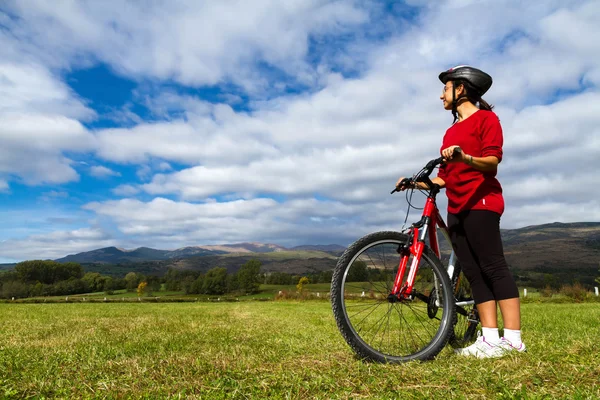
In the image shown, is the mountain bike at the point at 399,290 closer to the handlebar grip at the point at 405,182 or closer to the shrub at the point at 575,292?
the handlebar grip at the point at 405,182

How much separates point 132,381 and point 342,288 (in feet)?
6.56

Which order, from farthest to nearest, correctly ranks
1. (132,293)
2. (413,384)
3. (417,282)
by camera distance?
1. (132,293)
2. (417,282)
3. (413,384)

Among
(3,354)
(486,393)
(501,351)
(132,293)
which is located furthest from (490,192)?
(132,293)

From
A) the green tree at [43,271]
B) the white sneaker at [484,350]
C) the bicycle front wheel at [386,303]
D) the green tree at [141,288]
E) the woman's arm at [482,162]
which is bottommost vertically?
the green tree at [141,288]

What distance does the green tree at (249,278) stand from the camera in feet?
399

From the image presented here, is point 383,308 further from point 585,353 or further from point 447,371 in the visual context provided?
point 585,353

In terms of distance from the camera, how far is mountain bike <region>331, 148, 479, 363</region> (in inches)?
150

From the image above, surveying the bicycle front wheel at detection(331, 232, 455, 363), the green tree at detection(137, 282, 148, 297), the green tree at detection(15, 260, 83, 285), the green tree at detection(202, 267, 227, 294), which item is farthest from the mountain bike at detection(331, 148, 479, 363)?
the green tree at detection(15, 260, 83, 285)

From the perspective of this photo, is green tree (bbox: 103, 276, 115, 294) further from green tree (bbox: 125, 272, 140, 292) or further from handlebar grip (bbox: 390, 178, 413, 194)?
handlebar grip (bbox: 390, 178, 413, 194)

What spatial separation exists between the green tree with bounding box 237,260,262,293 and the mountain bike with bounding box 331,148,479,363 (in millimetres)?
119031

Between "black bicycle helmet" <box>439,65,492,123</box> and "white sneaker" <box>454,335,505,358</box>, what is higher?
"black bicycle helmet" <box>439,65,492,123</box>

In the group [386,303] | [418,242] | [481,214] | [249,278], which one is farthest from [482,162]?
[249,278]

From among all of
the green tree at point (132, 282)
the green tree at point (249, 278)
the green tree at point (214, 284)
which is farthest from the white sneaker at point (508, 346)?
the green tree at point (132, 282)

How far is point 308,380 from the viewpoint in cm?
304
